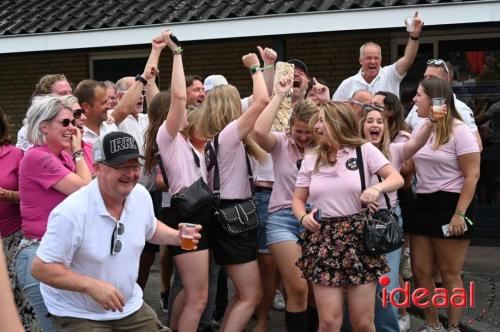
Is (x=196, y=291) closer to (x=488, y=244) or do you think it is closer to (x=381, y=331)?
(x=381, y=331)

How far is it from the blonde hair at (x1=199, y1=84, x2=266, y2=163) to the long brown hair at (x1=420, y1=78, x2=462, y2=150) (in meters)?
1.35

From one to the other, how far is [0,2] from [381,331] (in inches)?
369

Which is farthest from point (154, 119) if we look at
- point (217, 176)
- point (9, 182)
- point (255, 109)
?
point (9, 182)

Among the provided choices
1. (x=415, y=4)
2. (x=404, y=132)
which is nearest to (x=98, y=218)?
(x=404, y=132)

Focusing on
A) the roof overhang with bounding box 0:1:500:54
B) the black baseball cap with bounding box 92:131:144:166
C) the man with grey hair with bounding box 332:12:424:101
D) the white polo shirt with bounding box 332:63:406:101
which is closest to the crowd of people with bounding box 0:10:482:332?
the black baseball cap with bounding box 92:131:144:166

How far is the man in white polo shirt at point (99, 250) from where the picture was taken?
3848 mm

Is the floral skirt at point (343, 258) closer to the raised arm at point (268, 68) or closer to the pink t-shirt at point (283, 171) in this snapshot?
the pink t-shirt at point (283, 171)

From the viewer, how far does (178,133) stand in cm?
561

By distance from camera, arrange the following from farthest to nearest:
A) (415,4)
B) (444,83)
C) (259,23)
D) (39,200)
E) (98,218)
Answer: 1. (259,23)
2. (415,4)
3. (444,83)
4. (39,200)
5. (98,218)

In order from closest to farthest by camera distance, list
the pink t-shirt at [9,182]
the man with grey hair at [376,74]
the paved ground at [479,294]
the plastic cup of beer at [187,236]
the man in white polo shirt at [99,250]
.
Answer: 1. the man in white polo shirt at [99,250]
2. the plastic cup of beer at [187,236]
3. the pink t-shirt at [9,182]
4. the paved ground at [479,294]
5. the man with grey hair at [376,74]

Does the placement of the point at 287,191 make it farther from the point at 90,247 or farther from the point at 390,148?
the point at 90,247

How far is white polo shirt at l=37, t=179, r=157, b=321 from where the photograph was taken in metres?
3.87

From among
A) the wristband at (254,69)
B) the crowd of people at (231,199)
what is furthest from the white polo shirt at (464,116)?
the wristband at (254,69)

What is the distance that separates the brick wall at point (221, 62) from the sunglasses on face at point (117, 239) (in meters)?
5.62
